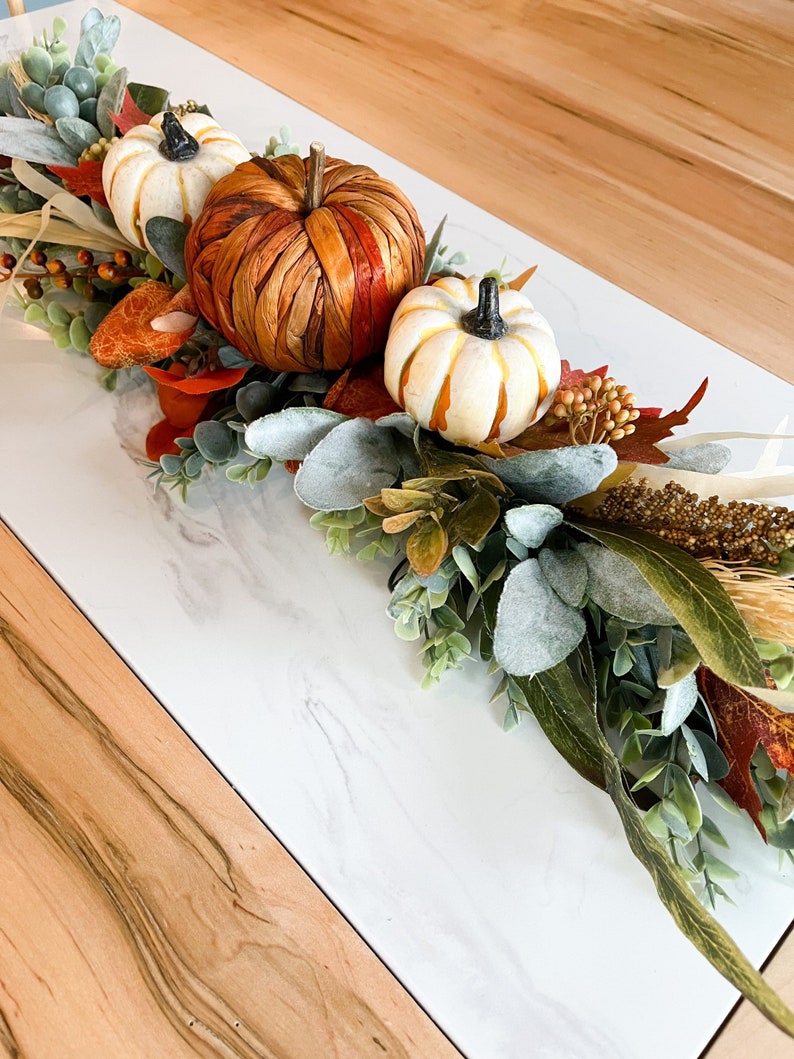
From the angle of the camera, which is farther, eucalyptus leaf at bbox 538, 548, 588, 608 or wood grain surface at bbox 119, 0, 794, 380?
wood grain surface at bbox 119, 0, 794, 380

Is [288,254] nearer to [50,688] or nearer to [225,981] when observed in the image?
A: [50,688]

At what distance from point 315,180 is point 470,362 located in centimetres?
17

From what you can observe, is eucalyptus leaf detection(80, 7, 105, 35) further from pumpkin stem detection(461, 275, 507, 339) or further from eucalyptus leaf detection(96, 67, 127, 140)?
pumpkin stem detection(461, 275, 507, 339)

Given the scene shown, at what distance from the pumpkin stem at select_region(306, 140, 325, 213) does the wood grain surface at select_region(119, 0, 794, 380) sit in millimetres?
406

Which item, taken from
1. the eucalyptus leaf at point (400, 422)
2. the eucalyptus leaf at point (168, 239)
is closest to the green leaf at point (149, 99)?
the eucalyptus leaf at point (168, 239)

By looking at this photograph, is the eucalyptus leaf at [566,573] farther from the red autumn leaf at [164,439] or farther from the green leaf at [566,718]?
the red autumn leaf at [164,439]

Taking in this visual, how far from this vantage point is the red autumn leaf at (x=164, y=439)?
695 mm

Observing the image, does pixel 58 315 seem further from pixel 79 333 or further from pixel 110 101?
pixel 110 101

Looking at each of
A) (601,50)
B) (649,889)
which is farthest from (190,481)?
(601,50)

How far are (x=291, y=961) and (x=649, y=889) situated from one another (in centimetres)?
21

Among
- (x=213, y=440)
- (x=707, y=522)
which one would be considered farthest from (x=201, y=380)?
(x=707, y=522)

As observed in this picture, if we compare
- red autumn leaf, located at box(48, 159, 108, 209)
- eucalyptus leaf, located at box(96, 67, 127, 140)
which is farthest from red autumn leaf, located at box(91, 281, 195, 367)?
eucalyptus leaf, located at box(96, 67, 127, 140)

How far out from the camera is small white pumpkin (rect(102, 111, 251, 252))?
2.10 feet

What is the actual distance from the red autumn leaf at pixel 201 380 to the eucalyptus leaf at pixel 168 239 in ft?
0.29
